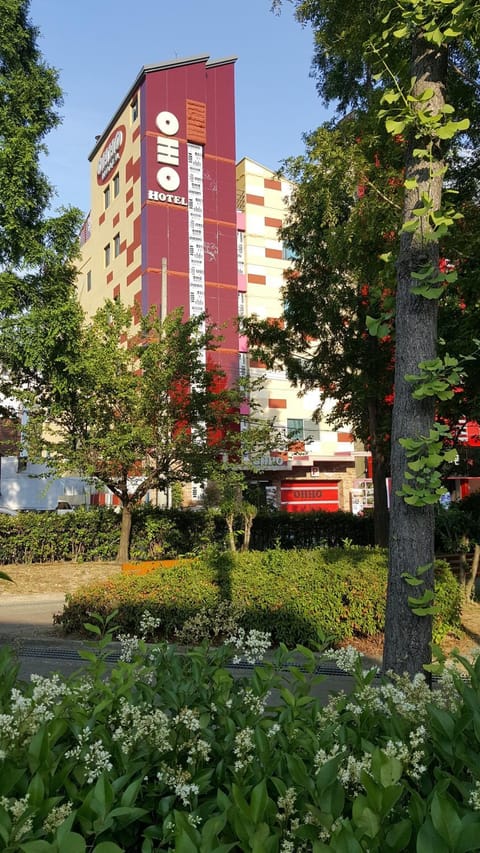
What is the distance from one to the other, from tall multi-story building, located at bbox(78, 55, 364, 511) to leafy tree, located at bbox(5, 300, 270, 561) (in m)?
13.0

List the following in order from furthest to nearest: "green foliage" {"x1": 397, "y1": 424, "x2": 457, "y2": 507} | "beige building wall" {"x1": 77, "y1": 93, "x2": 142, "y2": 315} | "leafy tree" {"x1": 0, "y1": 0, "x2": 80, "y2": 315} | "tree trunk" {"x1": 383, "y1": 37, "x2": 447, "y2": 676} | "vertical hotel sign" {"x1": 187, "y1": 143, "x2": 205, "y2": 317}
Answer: "beige building wall" {"x1": 77, "y1": 93, "x2": 142, "y2": 315}, "vertical hotel sign" {"x1": 187, "y1": 143, "x2": 205, "y2": 317}, "leafy tree" {"x1": 0, "y1": 0, "x2": 80, "y2": 315}, "tree trunk" {"x1": 383, "y1": 37, "x2": 447, "y2": 676}, "green foliage" {"x1": 397, "y1": 424, "x2": 457, "y2": 507}

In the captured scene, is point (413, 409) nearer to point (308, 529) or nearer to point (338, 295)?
point (338, 295)

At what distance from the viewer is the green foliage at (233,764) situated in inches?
50.2

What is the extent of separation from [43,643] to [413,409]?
5.54 meters

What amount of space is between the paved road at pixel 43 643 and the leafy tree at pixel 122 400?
3.28 meters

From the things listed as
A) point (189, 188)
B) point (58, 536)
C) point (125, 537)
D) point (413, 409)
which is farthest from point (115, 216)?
point (413, 409)

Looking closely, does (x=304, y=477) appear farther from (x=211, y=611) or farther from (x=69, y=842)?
(x=69, y=842)

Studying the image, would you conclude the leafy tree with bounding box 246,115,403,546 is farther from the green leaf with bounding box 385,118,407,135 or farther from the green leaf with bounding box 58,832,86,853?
the green leaf with bounding box 58,832,86,853

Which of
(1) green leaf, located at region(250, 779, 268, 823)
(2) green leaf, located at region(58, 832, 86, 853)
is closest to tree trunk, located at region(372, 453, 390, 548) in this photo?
(1) green leaf, located at region(250, 779, 268, 823)

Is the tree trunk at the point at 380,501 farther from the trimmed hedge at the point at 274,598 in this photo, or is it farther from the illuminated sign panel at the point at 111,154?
the illuminated sign panel at the point at 111,154

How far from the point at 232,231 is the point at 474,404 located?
24.9 metres

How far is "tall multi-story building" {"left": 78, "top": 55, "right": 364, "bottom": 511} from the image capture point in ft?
96.2

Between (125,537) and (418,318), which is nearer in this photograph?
(418,318)

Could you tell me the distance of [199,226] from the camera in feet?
99.2
